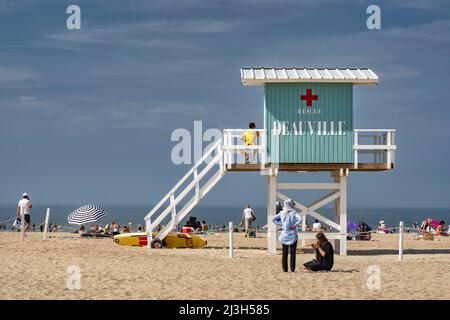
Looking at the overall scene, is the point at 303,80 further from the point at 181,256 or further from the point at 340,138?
the point at 181,256

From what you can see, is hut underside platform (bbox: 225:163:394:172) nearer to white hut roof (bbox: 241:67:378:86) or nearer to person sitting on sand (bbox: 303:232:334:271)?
white hut roof (bbox: 241:67:378:86)

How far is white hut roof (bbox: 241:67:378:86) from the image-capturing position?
28.1 meters

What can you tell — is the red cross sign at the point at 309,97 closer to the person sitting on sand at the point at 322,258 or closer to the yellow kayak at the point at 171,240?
the yellow kayak at the point at 171,240

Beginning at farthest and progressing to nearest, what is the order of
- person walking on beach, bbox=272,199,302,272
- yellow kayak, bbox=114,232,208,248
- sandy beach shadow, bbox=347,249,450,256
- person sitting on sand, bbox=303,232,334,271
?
1. yellow kayak, bbox=114,232,208,248
2. sandy beach shadow, bbox=347,249,450,256
3. person sitting on sand, bbox=303,232,334,271
4. person walking on beach, bbox=272,199,302,272

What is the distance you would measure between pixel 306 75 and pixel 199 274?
10.2 metres

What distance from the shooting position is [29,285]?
58.6ft

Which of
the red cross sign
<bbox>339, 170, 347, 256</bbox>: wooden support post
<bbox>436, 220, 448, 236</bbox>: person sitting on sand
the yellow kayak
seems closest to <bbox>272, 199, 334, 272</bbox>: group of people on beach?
<bbox>339, 170, 347, 256</bbox>: wooden support post

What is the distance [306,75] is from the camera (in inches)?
1122

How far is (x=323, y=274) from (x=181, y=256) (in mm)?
6345

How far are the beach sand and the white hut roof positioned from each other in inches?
225

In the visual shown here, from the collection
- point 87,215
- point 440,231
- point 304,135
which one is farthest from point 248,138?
point 440,231

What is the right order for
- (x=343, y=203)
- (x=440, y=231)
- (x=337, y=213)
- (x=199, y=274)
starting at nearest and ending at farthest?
1. (x=199, y=274)
2. (x=343, y=203)
3. (x=337, y=213)
4. (x=440, y=231)

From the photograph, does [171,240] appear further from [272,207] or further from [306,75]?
[306,75]
